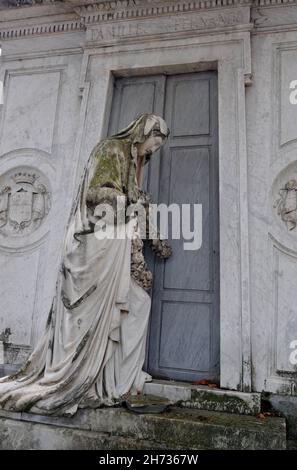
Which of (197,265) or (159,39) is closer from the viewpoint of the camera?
(197,265)

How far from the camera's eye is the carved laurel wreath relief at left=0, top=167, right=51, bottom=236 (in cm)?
452

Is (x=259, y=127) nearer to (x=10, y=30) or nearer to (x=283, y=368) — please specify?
(x=283, y=368)

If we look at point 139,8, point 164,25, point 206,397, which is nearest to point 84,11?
point 139,8

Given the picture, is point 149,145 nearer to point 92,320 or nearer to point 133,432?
point 92,320

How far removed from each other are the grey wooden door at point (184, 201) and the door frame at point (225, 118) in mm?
154

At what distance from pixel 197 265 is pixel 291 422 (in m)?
1.58

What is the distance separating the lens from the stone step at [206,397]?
10.6 ft

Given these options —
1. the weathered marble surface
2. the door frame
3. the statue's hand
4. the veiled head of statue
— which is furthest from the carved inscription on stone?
the statue's hand

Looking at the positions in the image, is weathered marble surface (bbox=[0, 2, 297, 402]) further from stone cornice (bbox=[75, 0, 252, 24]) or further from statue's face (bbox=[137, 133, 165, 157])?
statue's face (bbox=[137, 133, 165, 157])

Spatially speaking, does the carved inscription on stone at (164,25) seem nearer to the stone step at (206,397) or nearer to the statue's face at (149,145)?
the statue's face at (149,145)

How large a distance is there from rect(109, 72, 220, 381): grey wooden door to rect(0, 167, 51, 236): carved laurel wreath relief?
1.10 meters

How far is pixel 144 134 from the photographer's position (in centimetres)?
361
